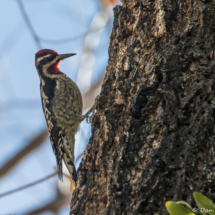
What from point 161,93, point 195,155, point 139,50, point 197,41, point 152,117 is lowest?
point 195,155

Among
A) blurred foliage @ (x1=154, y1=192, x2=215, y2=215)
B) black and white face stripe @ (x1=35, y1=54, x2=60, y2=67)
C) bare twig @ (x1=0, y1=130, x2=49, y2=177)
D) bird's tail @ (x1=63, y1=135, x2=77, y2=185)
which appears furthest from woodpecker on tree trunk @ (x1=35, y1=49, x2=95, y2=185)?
blurred foliage @ (x1=154, y1=192, x2=215, y2=215)

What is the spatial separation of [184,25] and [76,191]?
4.61ft

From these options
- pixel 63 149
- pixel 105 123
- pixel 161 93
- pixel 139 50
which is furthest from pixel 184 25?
pixel 63 149

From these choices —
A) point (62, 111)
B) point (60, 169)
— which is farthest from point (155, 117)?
point (62, 111)

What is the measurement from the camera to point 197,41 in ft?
6.56

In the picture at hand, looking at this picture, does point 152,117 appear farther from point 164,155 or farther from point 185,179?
point 185,179

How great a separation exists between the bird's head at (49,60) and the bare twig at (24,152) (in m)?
1.37

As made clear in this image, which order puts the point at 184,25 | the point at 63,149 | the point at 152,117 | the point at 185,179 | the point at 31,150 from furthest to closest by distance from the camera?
the point at 31,150, the point at 63,149, the point at 184,25, the point at 152,117, the point at 185,179

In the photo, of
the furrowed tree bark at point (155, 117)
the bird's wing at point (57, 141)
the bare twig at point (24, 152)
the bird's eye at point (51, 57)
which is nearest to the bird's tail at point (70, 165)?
the bird's wing at point (57, 141)

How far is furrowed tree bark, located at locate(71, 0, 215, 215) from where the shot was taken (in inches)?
67.9

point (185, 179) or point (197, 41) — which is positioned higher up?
point (197, 41)

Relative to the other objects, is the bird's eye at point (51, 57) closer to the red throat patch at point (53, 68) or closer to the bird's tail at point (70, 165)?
the red throat patch at point (53, 68)

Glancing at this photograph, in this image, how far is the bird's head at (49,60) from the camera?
465 centimetres

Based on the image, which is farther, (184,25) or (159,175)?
(184,25)
